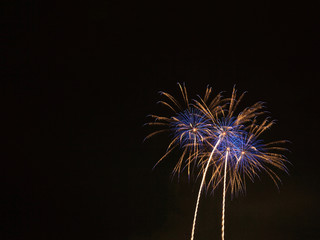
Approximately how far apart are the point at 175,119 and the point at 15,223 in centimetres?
3562

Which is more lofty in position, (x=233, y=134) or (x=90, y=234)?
(x=90, y=234)

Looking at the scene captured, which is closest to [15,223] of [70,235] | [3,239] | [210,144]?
[3,239]

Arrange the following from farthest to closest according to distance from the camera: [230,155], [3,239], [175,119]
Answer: [3,239] → [230,155] → [175,119]

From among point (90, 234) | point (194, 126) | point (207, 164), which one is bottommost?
point (207, 164)

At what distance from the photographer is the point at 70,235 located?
48219 millimetres

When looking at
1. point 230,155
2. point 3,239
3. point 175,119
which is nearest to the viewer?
point 175,119

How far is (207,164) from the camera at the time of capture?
18406mm

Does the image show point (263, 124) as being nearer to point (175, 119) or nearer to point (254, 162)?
point (254, 162)

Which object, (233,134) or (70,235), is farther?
(70,235)

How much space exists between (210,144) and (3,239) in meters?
34.2

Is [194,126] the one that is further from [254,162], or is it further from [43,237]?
[43,237]

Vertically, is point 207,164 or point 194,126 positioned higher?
point 194,126

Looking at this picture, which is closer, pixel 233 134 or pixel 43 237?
pixel 233 134

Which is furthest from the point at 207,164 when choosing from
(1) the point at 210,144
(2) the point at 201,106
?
(2) the point at 201,106
